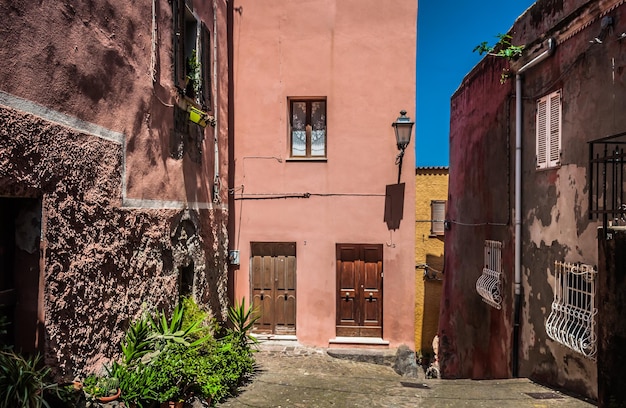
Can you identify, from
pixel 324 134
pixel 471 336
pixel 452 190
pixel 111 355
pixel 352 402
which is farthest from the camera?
pixel 452 190

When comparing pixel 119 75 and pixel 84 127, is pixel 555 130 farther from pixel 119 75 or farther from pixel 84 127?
pixel 84 127

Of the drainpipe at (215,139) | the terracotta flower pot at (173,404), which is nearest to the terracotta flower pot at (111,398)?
the terracotta flower pot at (173,404)

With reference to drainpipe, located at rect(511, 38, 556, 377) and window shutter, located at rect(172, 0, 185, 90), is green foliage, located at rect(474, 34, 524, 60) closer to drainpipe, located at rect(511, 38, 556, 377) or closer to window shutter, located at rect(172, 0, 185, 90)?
drainpipe, located at rect(511, 38, 556, 377)

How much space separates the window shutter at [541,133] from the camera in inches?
260

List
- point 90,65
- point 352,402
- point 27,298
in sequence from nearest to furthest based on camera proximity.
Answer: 1. point 27,298
2. point 90,65
3. point 352,402

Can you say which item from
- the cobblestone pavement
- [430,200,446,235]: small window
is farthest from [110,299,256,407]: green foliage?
[430,200,446,235]: small window

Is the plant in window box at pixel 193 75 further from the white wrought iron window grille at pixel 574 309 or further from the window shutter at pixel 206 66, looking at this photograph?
the white wrought iron window grille at pixel 574 309

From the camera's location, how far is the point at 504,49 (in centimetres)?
792

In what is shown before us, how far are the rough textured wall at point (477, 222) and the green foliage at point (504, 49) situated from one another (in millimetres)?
289

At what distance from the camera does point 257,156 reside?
29.9ft

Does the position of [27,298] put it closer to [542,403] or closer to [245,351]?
[245,351]

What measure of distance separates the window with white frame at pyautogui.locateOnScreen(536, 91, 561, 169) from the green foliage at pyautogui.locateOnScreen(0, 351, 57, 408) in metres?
6.53

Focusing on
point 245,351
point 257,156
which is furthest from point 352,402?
point 257,156

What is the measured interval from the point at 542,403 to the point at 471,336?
4605 mm
